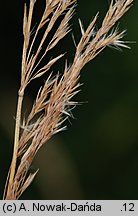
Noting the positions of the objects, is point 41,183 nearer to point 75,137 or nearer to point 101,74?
point 75,137

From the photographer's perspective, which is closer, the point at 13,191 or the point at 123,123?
the point at 13,191

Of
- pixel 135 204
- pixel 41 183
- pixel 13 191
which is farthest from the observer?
pixel 41 183

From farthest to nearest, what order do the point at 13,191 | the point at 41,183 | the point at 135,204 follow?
1. the point at 41,183
2. the point at 135,204
3. the point at 13,191

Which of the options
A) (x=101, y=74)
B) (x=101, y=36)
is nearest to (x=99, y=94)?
(x=101, y=74)

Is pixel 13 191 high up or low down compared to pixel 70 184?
down

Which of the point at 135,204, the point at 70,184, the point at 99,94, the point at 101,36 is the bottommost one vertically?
the point at 135,204


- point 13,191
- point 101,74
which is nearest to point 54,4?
point 13,191
